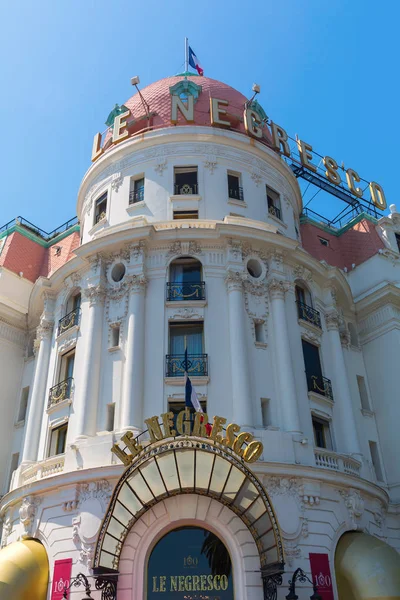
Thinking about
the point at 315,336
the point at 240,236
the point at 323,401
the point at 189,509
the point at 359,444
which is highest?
the point at 240,236

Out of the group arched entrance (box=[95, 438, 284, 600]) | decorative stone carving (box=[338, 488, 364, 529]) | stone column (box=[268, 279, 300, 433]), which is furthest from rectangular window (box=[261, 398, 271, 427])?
arched entrance (box=[95, 438, 284, 600])

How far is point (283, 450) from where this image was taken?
23750 millimetres

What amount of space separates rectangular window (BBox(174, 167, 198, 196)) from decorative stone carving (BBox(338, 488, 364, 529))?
54.5 feet

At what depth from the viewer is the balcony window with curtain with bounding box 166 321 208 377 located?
2552 centimetres

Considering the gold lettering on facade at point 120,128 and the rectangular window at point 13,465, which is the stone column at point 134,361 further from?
the gold lettering on facade at point 120,128

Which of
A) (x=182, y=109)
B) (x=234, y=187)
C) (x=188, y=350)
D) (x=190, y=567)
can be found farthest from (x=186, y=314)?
(x=182, y=109)

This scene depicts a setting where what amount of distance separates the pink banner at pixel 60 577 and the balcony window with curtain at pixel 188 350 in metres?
8.18

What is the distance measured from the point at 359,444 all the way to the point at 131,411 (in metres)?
10.8

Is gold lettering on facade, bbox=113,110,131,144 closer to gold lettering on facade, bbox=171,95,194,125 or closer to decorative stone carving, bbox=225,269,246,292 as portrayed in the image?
gold lettering on facade, bbox=171,95,194,125

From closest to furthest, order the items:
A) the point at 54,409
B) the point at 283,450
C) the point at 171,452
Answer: the point at 171,452 → the point at 283,450 → the point at 54,409

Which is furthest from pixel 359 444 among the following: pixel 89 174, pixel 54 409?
pixel 89 174

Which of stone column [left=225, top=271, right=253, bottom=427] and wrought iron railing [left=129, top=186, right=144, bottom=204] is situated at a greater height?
wrought iron railing [left=129, top=186, right=144, bottom=204]

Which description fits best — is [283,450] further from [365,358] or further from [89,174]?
[89,174]

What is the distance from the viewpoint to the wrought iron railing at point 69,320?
95.4ft
